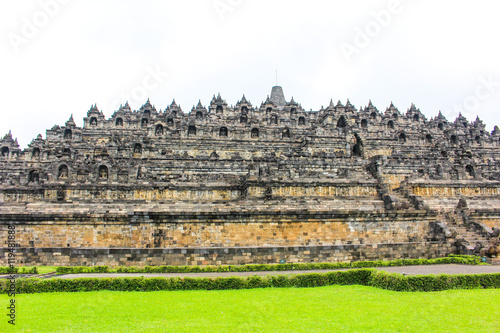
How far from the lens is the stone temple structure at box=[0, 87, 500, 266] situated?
17453 mm

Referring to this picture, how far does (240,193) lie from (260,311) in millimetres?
16558

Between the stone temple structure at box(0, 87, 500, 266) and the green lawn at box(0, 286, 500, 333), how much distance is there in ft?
17.7

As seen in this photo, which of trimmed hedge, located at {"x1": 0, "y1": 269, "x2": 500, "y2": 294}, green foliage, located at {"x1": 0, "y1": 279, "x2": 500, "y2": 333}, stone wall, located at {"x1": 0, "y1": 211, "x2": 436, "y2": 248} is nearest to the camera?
green foliage, located at {"x1": 0, "y1": 279, "x2": 500, "y2": 333}

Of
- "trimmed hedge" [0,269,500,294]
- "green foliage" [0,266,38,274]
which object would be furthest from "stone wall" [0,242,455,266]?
"trimmed hedge" [0,269,500,294]

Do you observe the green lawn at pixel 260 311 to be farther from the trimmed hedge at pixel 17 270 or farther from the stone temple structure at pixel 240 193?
the stone temple structure at pixel 240 193

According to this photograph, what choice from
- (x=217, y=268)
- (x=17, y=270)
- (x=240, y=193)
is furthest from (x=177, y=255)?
(x=240, y=193)

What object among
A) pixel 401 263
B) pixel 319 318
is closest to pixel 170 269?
pixel 319 318

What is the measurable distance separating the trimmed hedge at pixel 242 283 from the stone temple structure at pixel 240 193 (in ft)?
13.3

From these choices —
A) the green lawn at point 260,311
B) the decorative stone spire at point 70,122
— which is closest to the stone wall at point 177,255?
the green lawn at point 260,311

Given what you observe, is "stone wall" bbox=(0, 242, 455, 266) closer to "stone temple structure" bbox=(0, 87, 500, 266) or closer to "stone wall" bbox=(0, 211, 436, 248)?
"stone temple structure" bbox=(0, 87, 500, 266)

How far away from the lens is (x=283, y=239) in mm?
18531

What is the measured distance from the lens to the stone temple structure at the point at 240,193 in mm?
17453

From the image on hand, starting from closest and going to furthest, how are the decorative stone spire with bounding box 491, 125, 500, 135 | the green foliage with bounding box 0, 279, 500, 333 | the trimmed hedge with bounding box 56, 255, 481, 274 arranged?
1. the green foliage with bounding box 0, 279, 500, 333
2. the trimmed hedge with bounding box 56, 255, 481, 274
3. the decorative stone spire with bounding box 491, 125, 500, 135

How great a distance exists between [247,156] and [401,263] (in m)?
22.2
